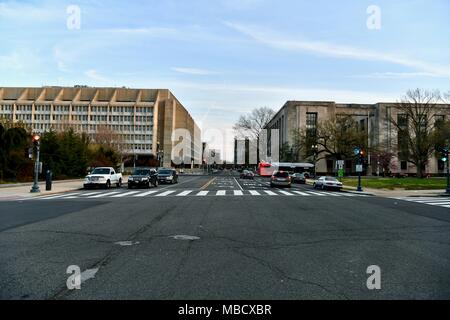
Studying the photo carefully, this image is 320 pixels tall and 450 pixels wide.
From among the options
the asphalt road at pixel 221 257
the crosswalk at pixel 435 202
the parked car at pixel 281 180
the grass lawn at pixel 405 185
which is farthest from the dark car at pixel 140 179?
the grass lawn at pixel 405 185

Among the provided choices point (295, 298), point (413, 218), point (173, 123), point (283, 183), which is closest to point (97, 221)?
point (295, 298)

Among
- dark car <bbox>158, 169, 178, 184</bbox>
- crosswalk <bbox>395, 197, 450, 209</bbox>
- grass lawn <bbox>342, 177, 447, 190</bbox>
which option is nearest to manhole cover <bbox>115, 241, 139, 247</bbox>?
crosswalk <bbox>395, 197, 450, 209</bbox>

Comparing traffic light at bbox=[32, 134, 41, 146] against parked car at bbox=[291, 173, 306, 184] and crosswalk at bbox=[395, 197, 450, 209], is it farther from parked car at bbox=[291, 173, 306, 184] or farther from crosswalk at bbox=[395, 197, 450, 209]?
parked car at bbox=[291, 173, 306, 184]

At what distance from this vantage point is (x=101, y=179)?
30234 mm

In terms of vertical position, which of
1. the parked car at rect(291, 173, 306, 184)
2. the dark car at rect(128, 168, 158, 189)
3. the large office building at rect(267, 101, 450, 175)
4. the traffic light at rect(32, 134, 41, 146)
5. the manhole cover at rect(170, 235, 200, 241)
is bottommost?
the parked car at rect(291, 173, 306, 184)

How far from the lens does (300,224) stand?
36.7 feet

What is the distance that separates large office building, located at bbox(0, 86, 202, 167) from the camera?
4451 inches

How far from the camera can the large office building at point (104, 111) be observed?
371ft

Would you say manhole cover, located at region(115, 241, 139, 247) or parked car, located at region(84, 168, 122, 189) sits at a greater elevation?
parked car, located at region(84, 168, 122, 189)

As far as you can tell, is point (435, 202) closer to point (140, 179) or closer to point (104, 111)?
point (140, 179)

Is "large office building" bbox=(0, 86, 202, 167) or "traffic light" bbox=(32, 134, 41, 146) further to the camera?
"large office building" bbox=(0, 86, 202, 167)

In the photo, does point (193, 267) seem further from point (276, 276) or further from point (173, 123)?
point (173, 123)

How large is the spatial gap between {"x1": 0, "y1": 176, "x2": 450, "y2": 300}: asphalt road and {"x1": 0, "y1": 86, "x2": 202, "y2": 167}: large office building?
10324 cm
